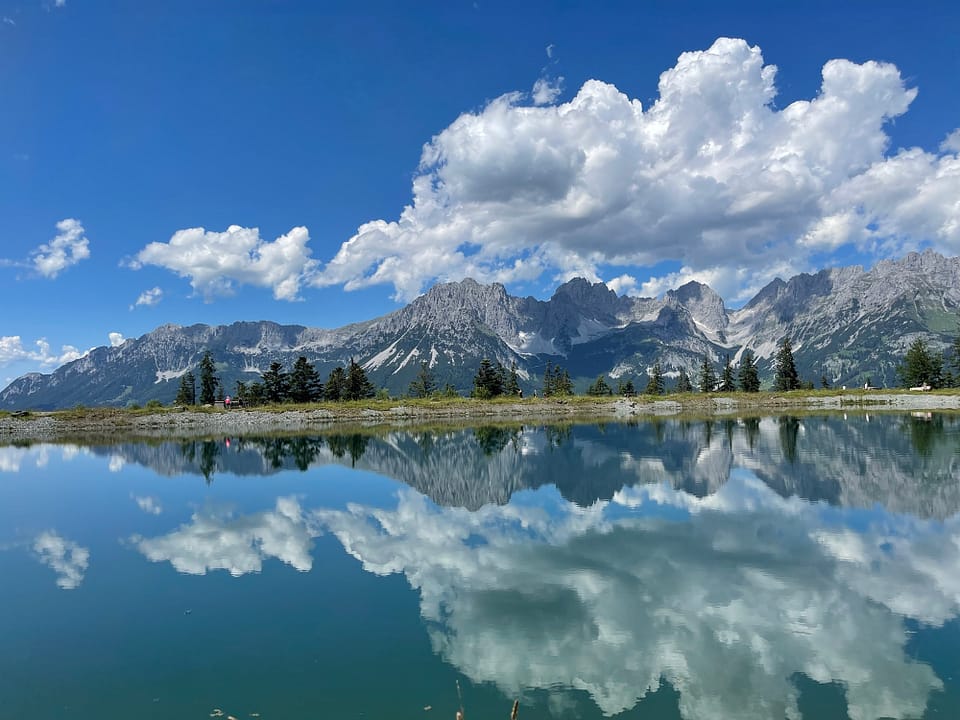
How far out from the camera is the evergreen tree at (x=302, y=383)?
145 meters

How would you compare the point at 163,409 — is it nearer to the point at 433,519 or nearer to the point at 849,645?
the point at 433,519

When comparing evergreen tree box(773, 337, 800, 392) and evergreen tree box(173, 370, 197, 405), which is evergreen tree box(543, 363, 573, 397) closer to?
evergreen tree box(773, 337, 800, 392)

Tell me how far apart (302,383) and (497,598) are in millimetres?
135845

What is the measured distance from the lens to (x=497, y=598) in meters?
18.7

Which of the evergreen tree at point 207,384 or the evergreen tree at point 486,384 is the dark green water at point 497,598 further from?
the evergreen tree at point 207,384

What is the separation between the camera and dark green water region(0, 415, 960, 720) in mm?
12867

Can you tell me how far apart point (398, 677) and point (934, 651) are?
1351 cm

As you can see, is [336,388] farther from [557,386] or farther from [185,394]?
[557,386]

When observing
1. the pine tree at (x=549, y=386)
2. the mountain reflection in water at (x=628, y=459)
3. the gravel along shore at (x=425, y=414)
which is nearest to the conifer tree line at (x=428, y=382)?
the pine tree at (x=549, y=386)

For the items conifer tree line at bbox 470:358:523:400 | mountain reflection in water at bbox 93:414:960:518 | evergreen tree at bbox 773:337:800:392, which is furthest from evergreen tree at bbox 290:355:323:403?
evergreen tree at bbox 773:337:800:392

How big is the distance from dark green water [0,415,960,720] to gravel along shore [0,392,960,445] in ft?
245

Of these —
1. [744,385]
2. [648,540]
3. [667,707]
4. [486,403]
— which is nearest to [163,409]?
[486,403]

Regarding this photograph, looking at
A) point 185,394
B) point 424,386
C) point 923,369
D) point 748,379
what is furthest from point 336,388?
point 923,369

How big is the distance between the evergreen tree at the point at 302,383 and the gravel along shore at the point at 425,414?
1708cm
